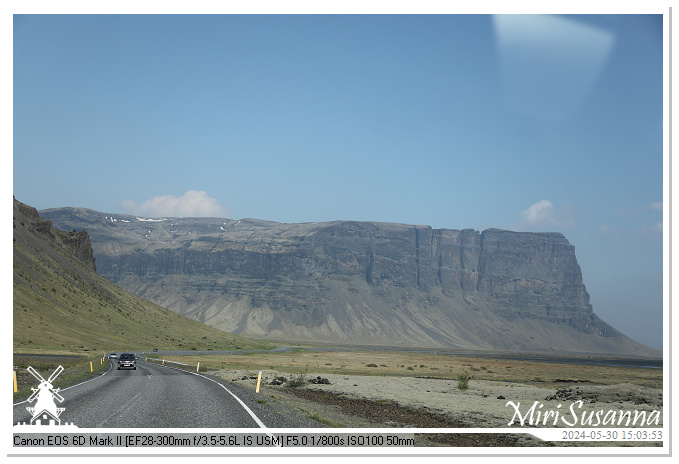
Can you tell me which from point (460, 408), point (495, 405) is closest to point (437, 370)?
point (495, 405)

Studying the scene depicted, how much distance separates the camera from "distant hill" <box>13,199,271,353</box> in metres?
106

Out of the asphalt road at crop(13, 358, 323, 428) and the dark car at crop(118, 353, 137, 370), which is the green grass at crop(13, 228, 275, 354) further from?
the asphalt road at crop(13, 358, 323, 428)

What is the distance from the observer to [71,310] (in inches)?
5010

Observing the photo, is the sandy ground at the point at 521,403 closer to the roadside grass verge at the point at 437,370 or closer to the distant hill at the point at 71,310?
the roadside grass verge at the point at 437,370

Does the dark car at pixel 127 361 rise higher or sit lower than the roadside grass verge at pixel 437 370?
higher

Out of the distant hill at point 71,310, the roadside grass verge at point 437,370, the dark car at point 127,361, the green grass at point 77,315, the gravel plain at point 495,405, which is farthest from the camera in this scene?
the distant hill at point 71,310

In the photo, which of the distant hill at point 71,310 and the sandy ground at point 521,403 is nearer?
the sandy ground at point 521,403

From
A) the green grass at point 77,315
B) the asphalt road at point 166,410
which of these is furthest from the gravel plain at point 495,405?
the green grass at point 77,315

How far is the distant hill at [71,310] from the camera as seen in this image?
10575cm

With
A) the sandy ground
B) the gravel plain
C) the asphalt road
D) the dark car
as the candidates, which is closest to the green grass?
the dark car
